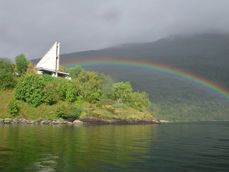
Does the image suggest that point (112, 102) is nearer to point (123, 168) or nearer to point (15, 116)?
point (15, 116)

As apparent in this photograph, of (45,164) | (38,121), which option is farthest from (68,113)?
(45,164)

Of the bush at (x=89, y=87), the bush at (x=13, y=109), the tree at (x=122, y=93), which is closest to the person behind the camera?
the bush at (x=13, y=109)

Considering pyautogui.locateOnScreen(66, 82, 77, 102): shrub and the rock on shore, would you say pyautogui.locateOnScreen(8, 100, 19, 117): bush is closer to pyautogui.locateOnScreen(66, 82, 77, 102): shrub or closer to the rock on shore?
the rock on shore

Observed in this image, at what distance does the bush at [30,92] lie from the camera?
155000mm

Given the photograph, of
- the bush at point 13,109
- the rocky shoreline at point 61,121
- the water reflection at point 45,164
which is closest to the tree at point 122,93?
the rocky shoreline at point 61,121

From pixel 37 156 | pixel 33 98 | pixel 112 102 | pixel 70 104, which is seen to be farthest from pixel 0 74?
pixel 37 156

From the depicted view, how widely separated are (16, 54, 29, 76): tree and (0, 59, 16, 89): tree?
8.28 meters

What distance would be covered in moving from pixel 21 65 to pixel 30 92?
36145mm

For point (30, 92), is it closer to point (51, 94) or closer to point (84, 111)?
point (51, 94)

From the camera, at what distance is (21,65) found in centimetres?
18762

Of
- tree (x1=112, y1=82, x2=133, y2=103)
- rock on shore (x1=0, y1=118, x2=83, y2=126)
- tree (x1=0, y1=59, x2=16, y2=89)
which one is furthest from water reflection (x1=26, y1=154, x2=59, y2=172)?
tree (x1=112, y1=82, x2=133, y2=103)

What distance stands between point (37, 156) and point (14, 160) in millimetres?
4375

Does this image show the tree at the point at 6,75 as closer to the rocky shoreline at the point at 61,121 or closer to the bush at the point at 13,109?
the bush at the point at 13,109

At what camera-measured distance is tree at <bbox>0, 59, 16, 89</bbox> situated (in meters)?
165
